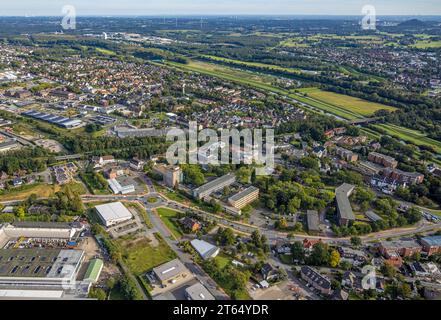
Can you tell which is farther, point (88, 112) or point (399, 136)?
point (88, 112)

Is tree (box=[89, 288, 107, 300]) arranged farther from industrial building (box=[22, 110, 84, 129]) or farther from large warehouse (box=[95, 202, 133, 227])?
industrial building (box=[22, 110, 84, 129])

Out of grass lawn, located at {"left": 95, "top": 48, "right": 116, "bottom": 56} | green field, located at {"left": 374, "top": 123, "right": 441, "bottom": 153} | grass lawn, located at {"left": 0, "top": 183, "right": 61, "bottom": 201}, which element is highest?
grass lawn, located at {"left": 95, "top": 48, "right": 116, "bottom": 56}

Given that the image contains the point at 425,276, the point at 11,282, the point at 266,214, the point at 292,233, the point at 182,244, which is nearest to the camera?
the point at 11,282

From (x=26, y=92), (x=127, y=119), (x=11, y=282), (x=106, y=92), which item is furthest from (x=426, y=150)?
(x=26, y=92)

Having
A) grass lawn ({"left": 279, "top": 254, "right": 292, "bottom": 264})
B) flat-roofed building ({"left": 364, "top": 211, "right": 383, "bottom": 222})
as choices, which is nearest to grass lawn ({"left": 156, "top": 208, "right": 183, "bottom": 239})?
grass lawn ({"left": 279, "top": 254, "right": 292, "bottom": 264})

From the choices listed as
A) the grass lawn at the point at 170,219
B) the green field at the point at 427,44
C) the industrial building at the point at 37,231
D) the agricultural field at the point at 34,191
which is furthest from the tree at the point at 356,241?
the green field at the point at 427,44

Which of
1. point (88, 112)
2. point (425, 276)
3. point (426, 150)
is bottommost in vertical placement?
point (425, 276)

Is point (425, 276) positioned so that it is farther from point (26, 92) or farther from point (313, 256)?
point (26, 92)
